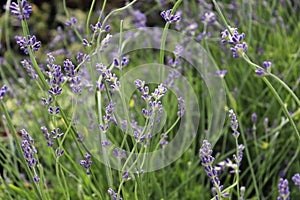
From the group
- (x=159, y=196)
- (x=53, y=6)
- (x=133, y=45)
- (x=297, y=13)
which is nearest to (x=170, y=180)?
(x=159, y=196)

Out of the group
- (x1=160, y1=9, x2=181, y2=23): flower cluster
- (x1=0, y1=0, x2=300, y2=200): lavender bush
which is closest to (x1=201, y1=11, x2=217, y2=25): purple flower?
(x1=0, y1=0, x2=300, y2=200): lavender bush

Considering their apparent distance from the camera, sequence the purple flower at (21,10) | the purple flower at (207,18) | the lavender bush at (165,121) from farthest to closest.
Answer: the purple flower at (207,18)
the lavender bush at (165,121)
the purple flower at (21,10)

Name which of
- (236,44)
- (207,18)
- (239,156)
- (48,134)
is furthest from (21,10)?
(207,18)

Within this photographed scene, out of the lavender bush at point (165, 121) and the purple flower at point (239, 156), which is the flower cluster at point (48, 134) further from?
the purple flower at point (239, 156)

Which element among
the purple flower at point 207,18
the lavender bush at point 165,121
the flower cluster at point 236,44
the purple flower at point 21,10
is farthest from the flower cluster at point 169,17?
the purple flower at point 207,18

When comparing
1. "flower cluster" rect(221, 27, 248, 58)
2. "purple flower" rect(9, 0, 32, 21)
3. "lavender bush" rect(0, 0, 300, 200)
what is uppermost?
"purple flower" rect(9, 0, 32, 21)

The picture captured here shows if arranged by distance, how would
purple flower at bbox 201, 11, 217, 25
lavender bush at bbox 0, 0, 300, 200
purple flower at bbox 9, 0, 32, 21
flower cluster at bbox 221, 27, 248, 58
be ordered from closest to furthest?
flower cluster at bbox 221, 27, 248, 58 < purple flower at bbox 9, 0, 32, 21 < lavender bush at bbox 0, 0, 300, 200 < purple flower at bbox 201, 11, 217, 25

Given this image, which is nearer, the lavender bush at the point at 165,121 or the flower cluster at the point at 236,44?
the flower cluster at the point at 236,44

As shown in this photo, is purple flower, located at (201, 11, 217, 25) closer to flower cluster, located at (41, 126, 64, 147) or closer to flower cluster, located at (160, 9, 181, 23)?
flower cluster, located at (160, 9, 181, 23)

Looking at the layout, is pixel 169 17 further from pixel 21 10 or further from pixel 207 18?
pixel 207 18
